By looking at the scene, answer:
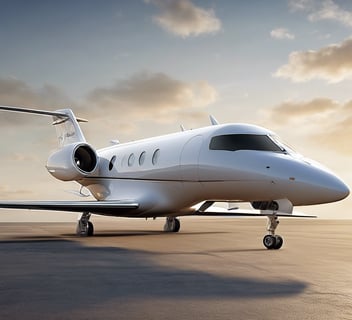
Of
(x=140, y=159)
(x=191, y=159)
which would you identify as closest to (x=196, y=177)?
(x=191, y=159)

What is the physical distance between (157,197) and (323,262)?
8.05 metres

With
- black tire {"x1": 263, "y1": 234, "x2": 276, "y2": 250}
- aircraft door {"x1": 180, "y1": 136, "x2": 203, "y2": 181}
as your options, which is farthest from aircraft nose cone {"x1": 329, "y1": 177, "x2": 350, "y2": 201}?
aircraft door {"x1": 180, "y1": 136, "x2": 203, "y2": 181}

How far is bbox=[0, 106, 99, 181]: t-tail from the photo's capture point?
18.2 m

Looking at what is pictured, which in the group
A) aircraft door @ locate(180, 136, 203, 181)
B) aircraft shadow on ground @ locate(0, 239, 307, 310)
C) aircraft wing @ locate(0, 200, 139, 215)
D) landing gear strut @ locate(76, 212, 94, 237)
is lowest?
aircraft shadow on ground @ locate(0, 239, 307, 310)

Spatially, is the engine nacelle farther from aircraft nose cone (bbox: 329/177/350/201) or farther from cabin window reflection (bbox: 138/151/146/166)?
aircraft nose cone (bbox: 329/177/350/201)

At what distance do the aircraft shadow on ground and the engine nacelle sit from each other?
385 inches

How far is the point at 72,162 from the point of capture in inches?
709

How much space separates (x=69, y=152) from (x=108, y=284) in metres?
12.5

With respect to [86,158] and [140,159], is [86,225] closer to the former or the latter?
[140,159]

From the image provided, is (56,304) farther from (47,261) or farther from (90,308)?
(47,261)

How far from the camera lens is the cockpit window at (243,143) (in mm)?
12758

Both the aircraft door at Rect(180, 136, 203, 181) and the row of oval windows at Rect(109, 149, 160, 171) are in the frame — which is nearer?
the aircraft door at Rect(180, 136, 203, 181)

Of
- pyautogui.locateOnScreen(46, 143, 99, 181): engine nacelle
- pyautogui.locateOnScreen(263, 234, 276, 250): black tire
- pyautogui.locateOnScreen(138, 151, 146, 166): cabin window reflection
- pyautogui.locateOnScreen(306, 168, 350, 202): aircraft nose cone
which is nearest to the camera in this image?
pyautogui.locateOnScreen(306, 168, 350, 202): aircraft nose cone

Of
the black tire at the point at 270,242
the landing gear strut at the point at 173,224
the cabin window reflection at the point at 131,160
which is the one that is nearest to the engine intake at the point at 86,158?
the cabin window reflection at the point at 131,160
